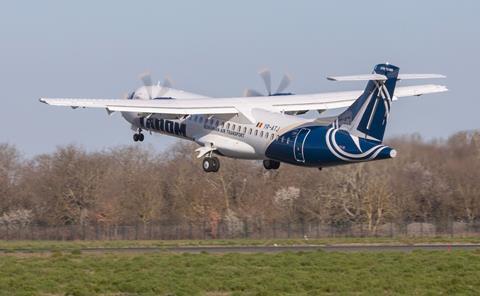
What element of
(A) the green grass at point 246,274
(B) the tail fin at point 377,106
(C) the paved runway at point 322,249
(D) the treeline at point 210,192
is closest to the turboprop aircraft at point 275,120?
(B) the tail fin at point 377,106

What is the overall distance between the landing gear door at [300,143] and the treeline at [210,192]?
18296 millimetres

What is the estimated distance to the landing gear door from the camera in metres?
52.0

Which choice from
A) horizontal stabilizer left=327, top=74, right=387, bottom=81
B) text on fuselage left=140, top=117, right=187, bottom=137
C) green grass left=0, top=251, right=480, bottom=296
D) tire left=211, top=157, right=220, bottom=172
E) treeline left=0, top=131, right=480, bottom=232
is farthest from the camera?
treeline left=0, top=131, right=480, bottom=232

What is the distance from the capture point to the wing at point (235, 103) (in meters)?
55.6

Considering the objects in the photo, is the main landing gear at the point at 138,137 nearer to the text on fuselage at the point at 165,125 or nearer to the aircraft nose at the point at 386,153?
the text on fuselage at the point at 165,125

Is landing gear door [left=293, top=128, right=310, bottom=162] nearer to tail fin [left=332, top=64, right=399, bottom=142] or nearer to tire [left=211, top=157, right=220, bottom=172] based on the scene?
tail fin [left=332, top=64, right=399, bottom=142]

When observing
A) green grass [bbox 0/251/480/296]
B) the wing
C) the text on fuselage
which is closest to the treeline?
the wing

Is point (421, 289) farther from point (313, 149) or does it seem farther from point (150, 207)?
point (150, 207)

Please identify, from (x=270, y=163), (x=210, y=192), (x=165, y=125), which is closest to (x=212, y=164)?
(x=270, y=163)

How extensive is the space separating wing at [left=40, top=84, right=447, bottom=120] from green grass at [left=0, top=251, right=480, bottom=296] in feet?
33.1

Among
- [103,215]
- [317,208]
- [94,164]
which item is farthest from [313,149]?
[94,164]

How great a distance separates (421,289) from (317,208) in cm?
4609

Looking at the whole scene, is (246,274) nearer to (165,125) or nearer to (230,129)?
(230,129)

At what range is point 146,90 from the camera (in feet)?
208
